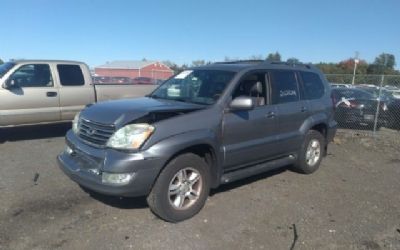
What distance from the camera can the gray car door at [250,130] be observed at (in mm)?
5254

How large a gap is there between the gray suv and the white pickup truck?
153 inches

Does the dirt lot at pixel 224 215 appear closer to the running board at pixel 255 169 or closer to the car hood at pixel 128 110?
the running board at pixel 255 169

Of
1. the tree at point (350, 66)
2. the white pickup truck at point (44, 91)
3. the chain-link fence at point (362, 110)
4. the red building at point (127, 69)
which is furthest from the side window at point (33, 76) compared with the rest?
the tree at point (350, 66)

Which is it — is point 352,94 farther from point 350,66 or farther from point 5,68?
point 350,66

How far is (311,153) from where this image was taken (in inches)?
281

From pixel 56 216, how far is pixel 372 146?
8.18m

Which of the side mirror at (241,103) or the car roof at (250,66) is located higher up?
the car roof at (250,66)

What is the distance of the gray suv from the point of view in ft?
14.4

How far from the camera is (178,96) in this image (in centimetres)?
581

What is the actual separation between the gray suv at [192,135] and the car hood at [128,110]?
0.04ft

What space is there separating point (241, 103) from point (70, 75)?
5.89 metres

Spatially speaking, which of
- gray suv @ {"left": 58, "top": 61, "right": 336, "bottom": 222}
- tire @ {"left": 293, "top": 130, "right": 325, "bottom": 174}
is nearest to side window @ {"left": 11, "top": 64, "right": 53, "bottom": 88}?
gray suv @ {"left": 58, "top": 61, "right": 336, "bottom": 222}

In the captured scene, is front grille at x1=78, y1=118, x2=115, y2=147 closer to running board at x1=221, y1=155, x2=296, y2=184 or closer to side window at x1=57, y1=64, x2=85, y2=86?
running board at x1=221, y1=155, x2=296, y2=184

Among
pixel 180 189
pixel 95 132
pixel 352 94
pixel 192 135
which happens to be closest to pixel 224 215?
pixel 180 189
